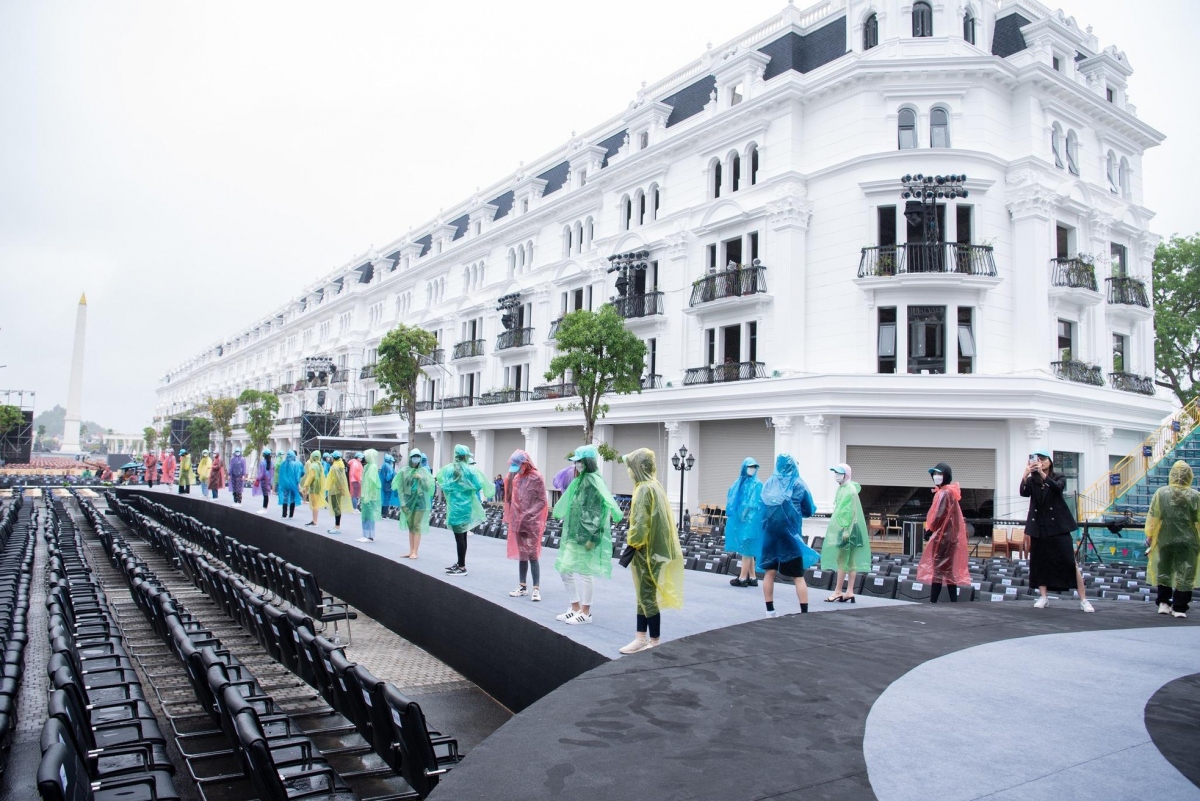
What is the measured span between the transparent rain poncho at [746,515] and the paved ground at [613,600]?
609 mm

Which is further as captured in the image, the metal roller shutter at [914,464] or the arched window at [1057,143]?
the arched window at [1057,143]

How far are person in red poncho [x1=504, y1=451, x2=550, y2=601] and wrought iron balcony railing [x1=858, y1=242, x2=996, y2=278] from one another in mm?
15305

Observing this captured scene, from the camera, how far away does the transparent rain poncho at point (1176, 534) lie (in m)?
8.61

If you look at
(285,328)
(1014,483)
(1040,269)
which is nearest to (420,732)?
(1014,483)

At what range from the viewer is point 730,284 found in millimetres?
24578

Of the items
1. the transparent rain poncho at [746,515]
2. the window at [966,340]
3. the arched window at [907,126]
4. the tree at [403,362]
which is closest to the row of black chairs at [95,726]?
the transparent rain poncho at [746,515]

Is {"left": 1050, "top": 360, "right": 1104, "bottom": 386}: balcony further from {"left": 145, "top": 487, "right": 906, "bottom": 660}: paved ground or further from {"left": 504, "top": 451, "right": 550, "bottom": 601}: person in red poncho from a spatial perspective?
{"left": 504, "top": 451, "right": 550, "bottom": 601}: person in red poncho

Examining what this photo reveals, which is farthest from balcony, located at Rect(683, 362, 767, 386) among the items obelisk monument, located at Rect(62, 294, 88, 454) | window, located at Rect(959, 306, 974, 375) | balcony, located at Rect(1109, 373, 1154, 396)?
obelisk monument, located at Rect(62, 294, 88, 454)

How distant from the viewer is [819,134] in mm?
23531

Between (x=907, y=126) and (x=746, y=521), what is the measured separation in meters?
16.9

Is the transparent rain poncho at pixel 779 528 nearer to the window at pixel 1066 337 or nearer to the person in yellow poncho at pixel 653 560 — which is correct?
the person in yellow poncho at pixel 653 560

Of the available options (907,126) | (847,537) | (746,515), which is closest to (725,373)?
(907,126)

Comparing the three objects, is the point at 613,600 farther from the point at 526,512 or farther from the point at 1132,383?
the point at 1132,383

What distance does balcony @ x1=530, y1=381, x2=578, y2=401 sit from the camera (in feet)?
103
